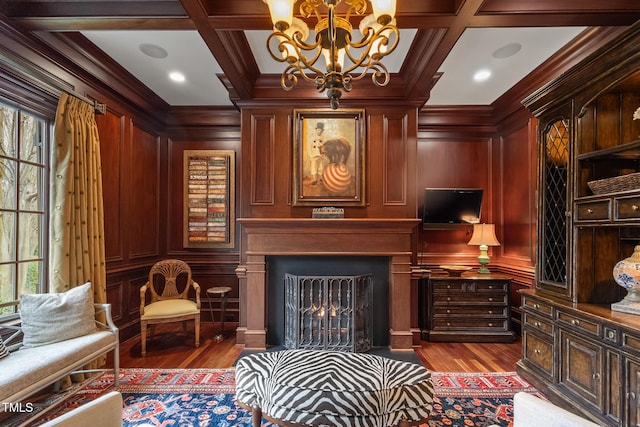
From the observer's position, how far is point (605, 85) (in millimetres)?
2309

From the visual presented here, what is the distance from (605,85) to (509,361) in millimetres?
2642

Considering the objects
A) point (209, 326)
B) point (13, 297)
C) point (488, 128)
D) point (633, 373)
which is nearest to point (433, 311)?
point (633, 373)

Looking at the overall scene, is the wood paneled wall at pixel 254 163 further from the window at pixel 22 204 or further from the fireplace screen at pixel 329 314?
the fireplace screen at pixel 329 314

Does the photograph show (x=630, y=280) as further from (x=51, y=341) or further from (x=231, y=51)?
(x=51, y=341)

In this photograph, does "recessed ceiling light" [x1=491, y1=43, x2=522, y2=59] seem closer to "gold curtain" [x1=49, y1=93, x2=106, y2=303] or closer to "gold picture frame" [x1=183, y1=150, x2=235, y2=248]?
"gold picture frame" [x1=183, y1=150, x2=235, y2=248]

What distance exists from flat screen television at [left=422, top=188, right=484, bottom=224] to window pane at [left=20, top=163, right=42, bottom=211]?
13.9ft

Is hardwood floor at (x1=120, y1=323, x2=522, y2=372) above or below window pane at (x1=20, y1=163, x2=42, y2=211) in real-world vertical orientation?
below

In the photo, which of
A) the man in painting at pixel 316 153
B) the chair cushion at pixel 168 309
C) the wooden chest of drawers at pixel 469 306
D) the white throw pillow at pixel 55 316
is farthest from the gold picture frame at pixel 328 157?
the white throw pillow at pixel 55 316

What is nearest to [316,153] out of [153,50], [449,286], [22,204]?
[153,50]

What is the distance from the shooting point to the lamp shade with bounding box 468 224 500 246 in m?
4.18

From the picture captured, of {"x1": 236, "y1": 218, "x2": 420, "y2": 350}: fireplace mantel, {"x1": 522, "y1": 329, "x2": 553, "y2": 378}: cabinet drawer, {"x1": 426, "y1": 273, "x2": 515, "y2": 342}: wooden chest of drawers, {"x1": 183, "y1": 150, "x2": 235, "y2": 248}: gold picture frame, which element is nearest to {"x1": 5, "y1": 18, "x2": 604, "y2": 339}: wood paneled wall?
{"x1": 183, "y1": 150, "x2": 235, "y2": 248}: gold picture frame

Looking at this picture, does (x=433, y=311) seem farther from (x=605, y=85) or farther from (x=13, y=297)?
(x=13, y=297)

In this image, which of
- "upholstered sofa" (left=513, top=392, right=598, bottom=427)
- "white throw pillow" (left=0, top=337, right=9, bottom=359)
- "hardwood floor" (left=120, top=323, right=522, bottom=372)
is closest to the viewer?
"upholstered sofa" (left=513, top=392, right=598, bottom=427)

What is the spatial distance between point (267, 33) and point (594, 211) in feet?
9.54
